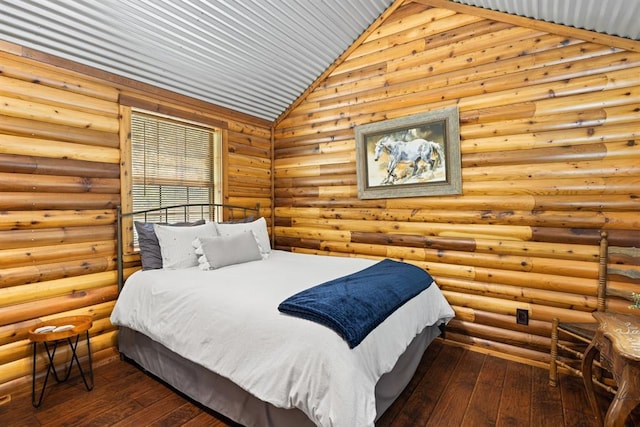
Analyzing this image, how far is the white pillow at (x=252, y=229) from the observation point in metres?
3.29

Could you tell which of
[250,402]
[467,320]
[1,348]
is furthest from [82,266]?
[467,320]

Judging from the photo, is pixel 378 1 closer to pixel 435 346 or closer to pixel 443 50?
pixel 443 50

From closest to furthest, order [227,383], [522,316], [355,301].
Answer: [355,301] < [227,383] < [522,316]

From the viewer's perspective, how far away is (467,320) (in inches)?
120

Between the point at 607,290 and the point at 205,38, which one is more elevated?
the point at 205,38

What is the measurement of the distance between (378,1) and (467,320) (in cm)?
328

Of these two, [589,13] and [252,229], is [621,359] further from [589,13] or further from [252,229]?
[252,229]

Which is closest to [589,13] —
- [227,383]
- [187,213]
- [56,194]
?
[227,383]

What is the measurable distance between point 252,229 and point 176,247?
2.81 feet

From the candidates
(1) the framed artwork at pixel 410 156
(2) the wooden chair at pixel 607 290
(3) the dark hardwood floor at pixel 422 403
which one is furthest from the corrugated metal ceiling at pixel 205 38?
(2) the wooden chair at pixel 607 290

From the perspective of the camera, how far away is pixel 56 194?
256 cm

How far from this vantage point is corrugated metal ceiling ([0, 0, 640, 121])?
2.28m

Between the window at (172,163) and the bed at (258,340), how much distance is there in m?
0.67

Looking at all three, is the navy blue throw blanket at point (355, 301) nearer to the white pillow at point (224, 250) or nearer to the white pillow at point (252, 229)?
the white pillow at point (224, 250)
